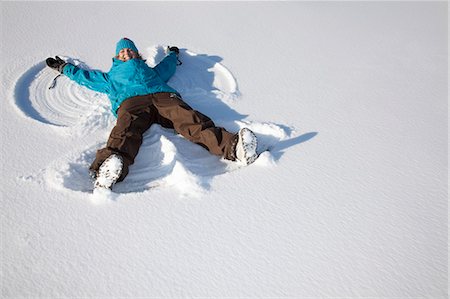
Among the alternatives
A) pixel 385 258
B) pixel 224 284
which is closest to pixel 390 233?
pixel 385 258

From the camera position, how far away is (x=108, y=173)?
206 centimetres

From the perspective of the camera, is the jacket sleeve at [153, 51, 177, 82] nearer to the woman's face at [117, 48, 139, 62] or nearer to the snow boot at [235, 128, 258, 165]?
the woman's face at [117, 48, 139, 62]

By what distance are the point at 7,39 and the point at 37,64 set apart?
513mm

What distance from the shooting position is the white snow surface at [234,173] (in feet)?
5.74

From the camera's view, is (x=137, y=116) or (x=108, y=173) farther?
(x=137, y=116)

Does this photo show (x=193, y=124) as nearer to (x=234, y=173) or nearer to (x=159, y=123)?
(x=159, y=123)

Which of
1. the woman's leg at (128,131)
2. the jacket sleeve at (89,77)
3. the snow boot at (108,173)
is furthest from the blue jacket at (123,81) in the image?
the snow boot at (108,173)

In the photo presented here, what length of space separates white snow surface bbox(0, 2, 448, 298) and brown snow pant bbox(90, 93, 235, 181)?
9cm

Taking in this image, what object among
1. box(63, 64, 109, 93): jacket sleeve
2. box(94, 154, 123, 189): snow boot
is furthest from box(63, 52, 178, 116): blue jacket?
box(94, 154, 123, 189): snow boot

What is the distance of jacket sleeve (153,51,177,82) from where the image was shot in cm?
305

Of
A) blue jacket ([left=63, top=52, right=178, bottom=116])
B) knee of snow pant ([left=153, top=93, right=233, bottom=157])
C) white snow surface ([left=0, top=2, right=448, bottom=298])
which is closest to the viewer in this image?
white snow surface ([left=0, top=2, right=448, bottom=298])

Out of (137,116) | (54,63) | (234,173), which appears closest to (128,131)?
(137,116)

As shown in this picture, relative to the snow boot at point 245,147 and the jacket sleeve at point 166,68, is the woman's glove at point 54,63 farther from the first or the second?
the snow boot at point 245,147

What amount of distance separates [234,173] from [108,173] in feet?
2.38
